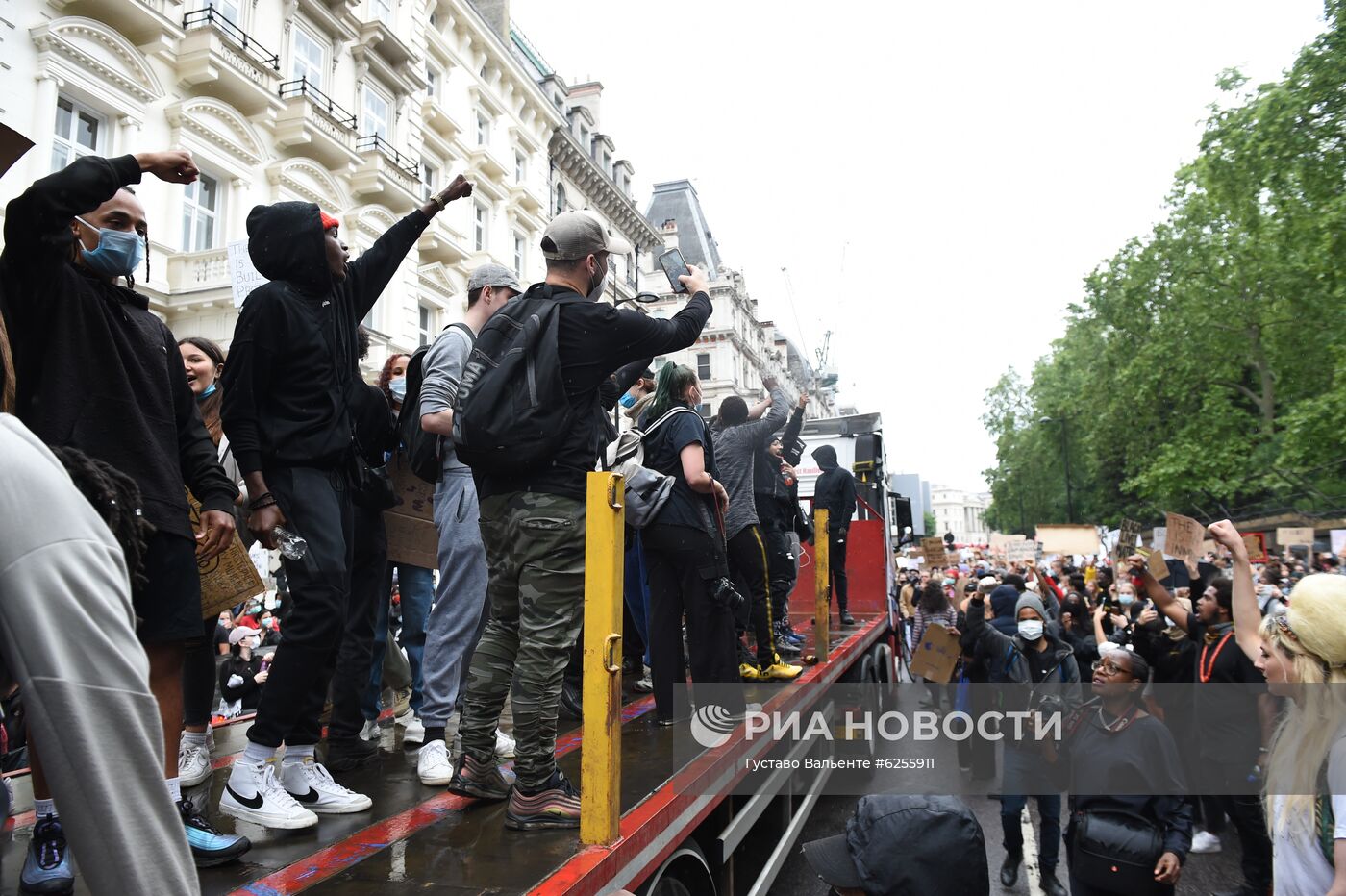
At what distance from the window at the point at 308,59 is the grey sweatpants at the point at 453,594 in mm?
18891

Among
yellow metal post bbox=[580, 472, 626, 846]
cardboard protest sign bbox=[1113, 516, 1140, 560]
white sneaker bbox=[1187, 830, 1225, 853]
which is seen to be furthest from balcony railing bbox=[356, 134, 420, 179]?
yellow metal post bbox=[580, 472, 626, 846]

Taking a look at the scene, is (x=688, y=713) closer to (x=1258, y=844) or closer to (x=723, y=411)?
(x=723, y=411)

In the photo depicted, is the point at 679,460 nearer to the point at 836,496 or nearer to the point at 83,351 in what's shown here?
the point at 83,351

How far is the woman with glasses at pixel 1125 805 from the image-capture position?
4.02 meters

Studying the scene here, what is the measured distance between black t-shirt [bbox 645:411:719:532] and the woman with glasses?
7.98 feet

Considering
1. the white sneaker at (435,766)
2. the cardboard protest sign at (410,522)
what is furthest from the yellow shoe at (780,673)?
the white sneaker at (435,766)

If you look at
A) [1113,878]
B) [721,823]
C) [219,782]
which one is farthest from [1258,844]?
[219,782]

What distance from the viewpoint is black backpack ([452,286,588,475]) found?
267cm

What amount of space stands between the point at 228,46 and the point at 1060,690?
60.5ft

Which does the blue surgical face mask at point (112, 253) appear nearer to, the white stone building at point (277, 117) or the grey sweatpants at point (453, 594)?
the grey sweatpants at point (453, 594)

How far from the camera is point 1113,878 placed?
403 centimetres

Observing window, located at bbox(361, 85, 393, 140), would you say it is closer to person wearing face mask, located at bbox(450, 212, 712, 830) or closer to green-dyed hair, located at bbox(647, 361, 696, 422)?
green-dyed hair, located at bbox(647, 361, 696, 422)

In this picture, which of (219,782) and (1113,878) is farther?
(1113,878)

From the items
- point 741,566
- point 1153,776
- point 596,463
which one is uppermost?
point 596,463
